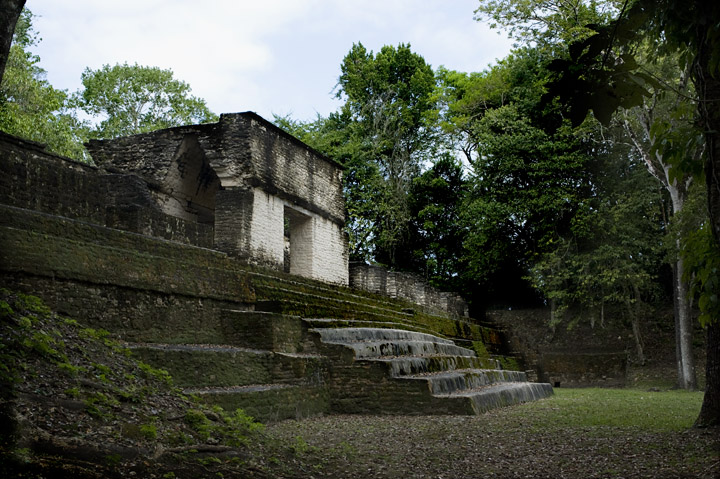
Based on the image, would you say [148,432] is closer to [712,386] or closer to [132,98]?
[712,386]

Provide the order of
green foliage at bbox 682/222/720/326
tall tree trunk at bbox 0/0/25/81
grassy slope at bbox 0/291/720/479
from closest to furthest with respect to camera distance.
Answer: tall tree trunk at bbox 0/0/25/81, grassy slope at bbox 0/291/720/479, green foliage at bbox 682/222/720/326

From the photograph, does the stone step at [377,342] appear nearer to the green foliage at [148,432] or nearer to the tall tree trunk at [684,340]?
the green foliage at [148,432]

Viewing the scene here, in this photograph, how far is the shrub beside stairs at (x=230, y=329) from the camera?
6762 millimetres

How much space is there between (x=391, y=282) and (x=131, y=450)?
15.0 meters

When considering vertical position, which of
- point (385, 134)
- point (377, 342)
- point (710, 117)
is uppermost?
point (385, 134)

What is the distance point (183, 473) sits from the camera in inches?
161

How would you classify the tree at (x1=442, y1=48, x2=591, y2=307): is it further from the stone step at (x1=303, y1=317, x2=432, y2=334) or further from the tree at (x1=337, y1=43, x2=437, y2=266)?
the stone step at (x1=303, y1=317, x2=432, y2=334)

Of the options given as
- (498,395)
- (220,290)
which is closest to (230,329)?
(220,290)

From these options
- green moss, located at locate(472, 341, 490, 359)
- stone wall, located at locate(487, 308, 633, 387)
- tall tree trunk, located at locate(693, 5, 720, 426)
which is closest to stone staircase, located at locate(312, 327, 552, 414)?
tall tree trunk, located at locate(693, 5, 720, 426)

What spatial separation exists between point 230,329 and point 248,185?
531 cm

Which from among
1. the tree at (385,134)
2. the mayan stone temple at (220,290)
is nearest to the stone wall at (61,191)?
the mayan stone temple at (220,290)

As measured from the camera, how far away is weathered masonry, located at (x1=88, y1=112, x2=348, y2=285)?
13281 mm

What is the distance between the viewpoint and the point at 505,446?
6160 millimetres

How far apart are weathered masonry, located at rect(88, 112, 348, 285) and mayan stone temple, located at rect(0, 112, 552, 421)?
1.7 inches
